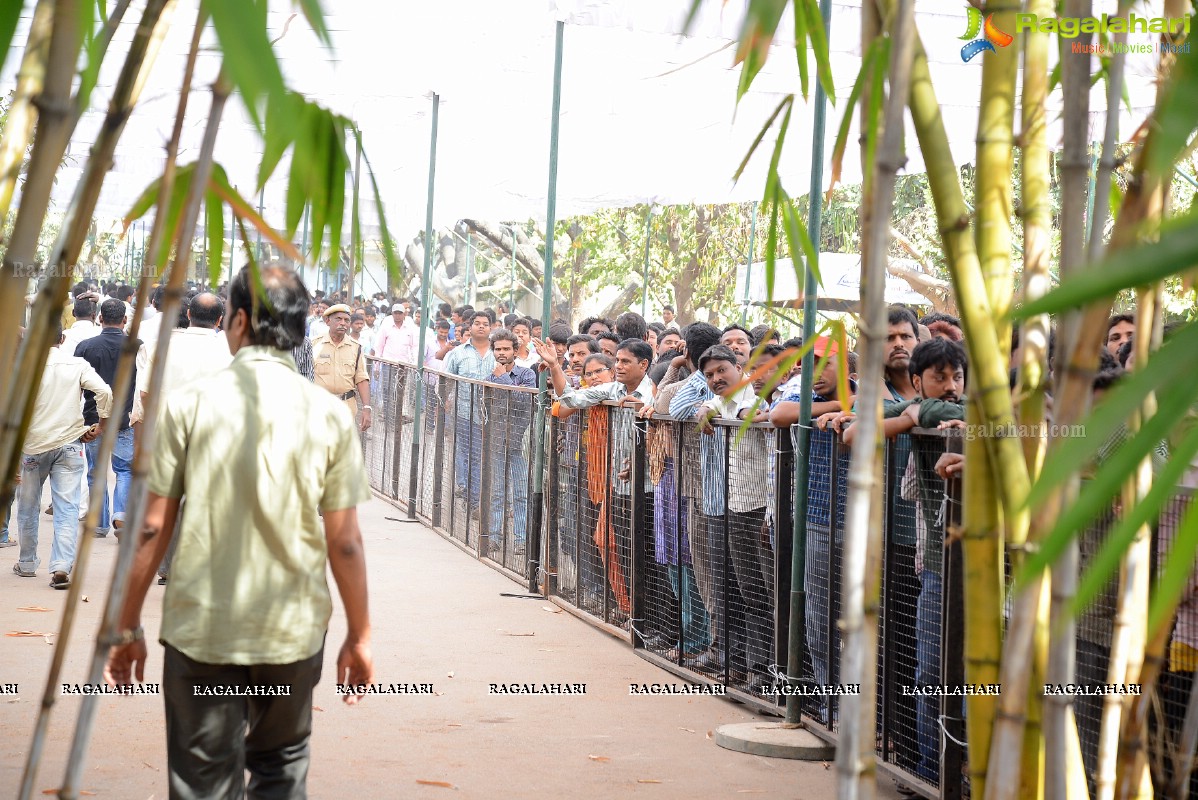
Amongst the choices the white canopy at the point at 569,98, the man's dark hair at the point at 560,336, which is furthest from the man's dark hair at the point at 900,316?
the man's dark hair at the point at 560,336

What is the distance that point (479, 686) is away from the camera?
738 centimetres

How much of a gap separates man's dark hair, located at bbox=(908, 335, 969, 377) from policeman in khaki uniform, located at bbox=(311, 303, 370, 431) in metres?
8.15

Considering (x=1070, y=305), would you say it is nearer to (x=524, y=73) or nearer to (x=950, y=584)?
(x=950, y=584)

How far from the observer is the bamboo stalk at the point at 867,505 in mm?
1561

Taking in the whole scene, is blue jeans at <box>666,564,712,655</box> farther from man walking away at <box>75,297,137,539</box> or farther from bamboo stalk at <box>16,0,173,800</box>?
bamboo stalk at <box>16,0,173,800</box>

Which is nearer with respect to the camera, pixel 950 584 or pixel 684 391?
pixel 950 584

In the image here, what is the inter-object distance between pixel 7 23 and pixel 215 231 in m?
1.14

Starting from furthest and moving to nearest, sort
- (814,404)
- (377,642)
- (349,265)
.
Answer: (377,642) → (814,404) → (349,265)

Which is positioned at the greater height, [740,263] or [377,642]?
[740,263]

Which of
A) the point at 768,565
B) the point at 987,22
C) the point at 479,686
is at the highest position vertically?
the point at 987,22

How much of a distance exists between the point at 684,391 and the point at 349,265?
5599 mm

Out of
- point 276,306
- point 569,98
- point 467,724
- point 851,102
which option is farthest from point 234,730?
point 569,98

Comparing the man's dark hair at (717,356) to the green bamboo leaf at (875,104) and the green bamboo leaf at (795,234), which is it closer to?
the green bamboo leaf at (795,234)

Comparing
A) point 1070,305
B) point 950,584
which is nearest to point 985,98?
point 1070,305
